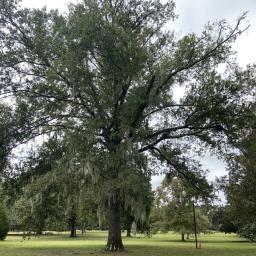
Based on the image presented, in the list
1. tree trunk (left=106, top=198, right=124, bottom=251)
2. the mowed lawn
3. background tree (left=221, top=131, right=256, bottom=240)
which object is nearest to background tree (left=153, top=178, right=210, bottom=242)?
the mowed lawn

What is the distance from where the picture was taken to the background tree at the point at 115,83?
63.7ft

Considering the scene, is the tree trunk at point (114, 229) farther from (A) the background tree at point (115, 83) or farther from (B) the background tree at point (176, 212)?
(B) the background tree at point (176, 212)

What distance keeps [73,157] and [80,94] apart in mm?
3690

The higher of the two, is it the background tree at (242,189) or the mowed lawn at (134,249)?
the background tree at (242,189)

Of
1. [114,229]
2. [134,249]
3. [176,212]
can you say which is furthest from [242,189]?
[176,212]

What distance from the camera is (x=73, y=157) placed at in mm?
19547

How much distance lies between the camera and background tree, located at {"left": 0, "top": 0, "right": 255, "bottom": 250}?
19406 mm

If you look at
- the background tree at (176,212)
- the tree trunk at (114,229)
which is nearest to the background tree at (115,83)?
the tree trunk at (114,229)

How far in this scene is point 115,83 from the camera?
21844mm

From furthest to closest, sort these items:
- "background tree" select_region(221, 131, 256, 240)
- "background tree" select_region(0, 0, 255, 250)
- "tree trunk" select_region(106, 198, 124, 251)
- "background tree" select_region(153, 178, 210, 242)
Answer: "background tree" select_region(153, 178, 210, 242) → "background tree" select_region(221, 131, 256, 240) → "tree trunk" select_region(106, 198, 124, 251) → "background tree" select_region(0, 0, 255, 250)

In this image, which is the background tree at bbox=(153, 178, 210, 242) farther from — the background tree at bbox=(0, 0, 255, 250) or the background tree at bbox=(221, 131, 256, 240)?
the background tree at bbox=(0, 0, 255, 250)

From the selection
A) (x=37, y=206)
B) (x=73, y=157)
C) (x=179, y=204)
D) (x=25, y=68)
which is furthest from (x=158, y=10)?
(x=179, y=204)

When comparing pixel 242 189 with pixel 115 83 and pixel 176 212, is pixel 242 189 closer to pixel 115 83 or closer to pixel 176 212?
pixel 115 83

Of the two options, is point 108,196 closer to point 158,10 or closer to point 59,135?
point 59,135
